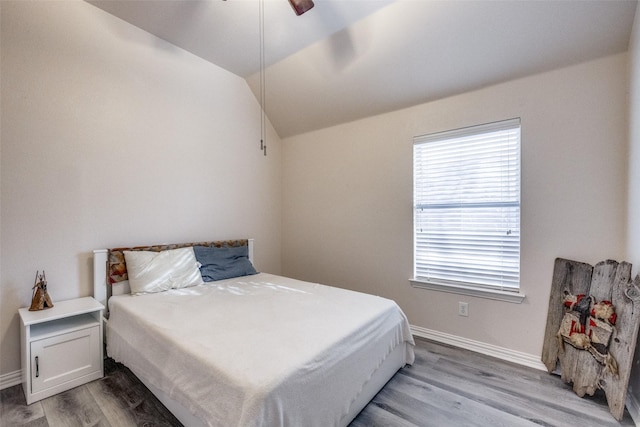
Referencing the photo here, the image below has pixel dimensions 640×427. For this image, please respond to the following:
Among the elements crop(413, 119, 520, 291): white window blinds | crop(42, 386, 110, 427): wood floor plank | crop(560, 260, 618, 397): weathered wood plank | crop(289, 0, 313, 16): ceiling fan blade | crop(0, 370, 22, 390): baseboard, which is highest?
crop(289, 0, 313, 16): ceiling fan blade

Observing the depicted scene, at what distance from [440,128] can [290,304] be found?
6.92ft

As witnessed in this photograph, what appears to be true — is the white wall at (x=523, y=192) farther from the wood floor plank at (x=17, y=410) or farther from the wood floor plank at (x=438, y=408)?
the wood floor plank at (x=17, y=410)

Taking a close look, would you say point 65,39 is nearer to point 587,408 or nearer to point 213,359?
point 213,359

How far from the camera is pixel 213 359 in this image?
133 cm

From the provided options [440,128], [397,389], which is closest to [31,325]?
[397,389]

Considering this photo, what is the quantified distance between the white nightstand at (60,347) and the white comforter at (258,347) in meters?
0.14

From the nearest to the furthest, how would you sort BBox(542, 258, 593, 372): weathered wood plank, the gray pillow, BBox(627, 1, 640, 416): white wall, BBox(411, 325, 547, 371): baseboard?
BBox(627, 1, 640, 416): white wall → BBox(542, 258, 593, 372): weathered wood plank → BBox(411, 325, 547, 371): baseboard → the gray pillow

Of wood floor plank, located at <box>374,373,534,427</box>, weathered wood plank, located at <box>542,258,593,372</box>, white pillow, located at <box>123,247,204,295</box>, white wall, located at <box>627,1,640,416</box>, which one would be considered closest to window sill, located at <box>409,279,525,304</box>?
weathered wood plank, located at <box>542,258,593,372</box>

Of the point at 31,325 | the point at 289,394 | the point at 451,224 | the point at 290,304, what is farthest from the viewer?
the point at 451,224

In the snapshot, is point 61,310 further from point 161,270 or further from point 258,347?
point 258,347

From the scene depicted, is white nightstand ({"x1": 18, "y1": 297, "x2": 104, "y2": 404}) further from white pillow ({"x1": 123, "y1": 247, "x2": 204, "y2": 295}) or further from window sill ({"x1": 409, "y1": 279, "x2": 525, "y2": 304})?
window sill ({"x1": 409, "y1": 279, "x2": 525, "y2": 304})

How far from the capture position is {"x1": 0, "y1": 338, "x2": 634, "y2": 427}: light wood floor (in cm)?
166

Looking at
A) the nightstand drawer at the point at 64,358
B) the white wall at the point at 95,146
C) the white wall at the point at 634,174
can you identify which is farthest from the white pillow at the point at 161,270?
the white wall at the point at 634,174

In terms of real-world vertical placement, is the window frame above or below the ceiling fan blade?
below
